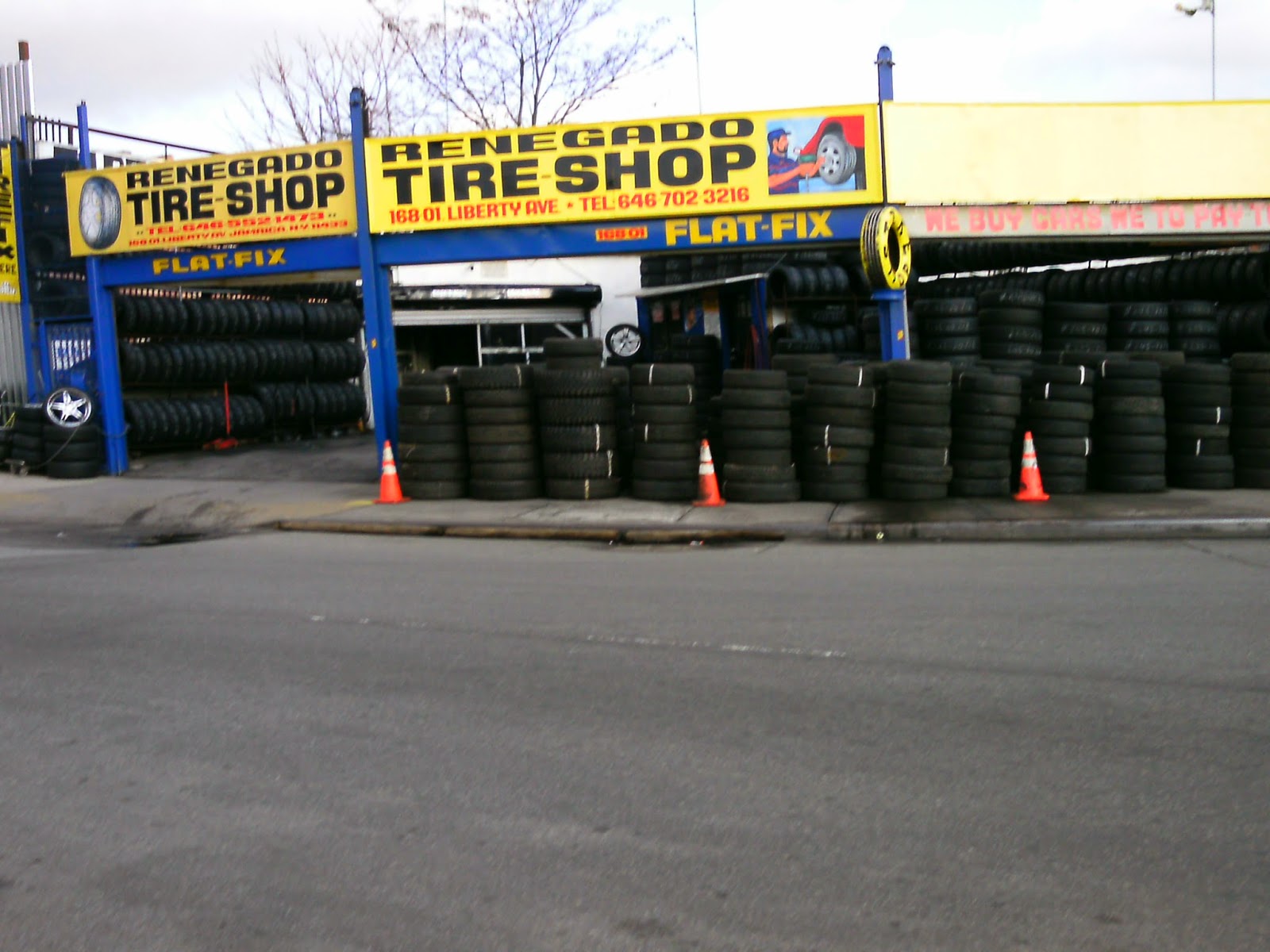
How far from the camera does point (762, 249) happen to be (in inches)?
685

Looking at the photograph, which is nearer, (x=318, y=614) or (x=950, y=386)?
(x=318, y=614)

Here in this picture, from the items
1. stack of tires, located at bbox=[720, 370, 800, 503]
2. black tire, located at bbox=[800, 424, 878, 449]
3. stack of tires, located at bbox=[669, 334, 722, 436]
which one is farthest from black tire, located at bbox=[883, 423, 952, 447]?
stack of tires, located at bbox=[669, 334, 722, 436]

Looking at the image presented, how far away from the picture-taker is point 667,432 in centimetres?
1534

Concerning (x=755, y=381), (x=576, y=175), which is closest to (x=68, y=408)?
(x=576, y=175)

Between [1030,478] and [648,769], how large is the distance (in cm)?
998

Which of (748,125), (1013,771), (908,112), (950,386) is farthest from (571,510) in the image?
(1013,771)

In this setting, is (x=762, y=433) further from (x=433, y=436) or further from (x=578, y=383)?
(x=433, y=436)

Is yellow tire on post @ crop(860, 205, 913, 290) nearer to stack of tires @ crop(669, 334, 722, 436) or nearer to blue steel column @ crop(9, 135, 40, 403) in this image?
stack of tires @ crop(669, 334, 722, 436)

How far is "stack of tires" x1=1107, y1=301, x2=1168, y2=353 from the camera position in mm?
19828

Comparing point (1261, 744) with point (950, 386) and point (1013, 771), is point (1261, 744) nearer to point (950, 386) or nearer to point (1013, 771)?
point (1013, 771)

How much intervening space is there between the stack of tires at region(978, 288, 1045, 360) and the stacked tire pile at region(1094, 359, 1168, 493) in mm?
4806

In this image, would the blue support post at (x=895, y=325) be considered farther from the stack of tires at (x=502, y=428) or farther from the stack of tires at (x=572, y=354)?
the stack of tires at (x=502, y=428)

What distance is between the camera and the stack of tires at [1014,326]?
63.6ft

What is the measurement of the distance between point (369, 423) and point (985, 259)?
13.5 m
